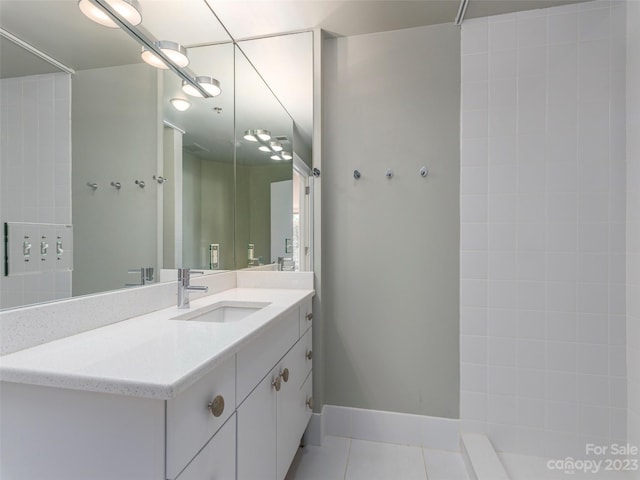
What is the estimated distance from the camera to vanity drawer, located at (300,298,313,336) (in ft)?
Result: 5.43

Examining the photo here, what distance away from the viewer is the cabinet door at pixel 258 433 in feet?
3.27

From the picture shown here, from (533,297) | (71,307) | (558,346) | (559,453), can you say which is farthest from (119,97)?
(559,453)

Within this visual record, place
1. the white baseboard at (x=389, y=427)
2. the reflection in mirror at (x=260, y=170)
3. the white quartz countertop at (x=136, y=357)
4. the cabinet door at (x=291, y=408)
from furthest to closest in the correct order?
the reflection in mirror at (x=260, y=170)
the white baseboard at (x=389, y=427)
the cabinet door at (x=291, y=408)
the white quartz countertop at (x=136, y=357)

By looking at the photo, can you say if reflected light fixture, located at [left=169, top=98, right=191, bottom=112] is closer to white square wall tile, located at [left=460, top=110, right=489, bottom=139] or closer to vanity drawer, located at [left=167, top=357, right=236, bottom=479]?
vanity drawer, located at [left=167, top=357, right=236, bottom=479]

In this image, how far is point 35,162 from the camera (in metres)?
0.90

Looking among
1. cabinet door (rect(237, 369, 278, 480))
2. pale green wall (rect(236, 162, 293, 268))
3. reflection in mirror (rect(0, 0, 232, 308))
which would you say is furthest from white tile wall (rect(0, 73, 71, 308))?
A: pale green wall (rect(236, 162, 293, 268))

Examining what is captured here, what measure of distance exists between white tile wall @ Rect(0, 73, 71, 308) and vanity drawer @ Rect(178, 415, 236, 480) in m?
0.64

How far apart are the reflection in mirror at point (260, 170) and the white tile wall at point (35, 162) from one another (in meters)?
1.12

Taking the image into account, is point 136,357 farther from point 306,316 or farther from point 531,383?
point 531,383

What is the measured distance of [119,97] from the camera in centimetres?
123

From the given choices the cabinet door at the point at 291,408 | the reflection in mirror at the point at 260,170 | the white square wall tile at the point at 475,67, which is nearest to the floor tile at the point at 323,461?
the cabinet door at the point at 291,408

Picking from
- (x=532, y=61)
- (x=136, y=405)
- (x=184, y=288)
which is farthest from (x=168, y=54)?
(x=532, y=61)

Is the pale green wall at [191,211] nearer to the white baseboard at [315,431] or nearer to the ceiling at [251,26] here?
the ceiling at [251,26]

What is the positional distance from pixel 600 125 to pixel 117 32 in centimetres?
226
